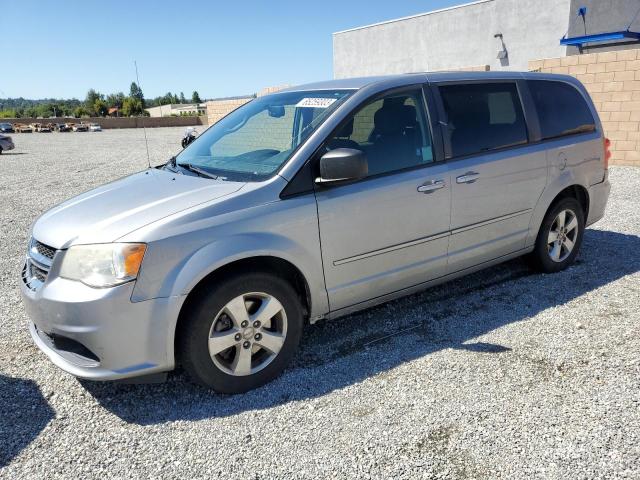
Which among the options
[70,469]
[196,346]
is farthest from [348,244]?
[70,469]

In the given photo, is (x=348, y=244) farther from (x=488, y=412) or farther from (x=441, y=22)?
(x=441, y=22)

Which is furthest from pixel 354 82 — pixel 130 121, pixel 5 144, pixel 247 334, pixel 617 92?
pixel 130 121

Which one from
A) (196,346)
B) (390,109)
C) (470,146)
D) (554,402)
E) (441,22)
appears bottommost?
(554,402)

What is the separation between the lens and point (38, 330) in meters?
3.15

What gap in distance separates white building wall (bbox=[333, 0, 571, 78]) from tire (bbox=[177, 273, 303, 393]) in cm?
2107

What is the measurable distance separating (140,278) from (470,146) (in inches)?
103

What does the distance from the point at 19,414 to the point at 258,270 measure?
5.29 ft

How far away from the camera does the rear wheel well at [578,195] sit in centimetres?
475

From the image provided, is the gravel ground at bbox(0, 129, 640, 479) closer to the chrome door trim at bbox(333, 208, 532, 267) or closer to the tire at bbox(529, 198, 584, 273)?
the tire at bbox(529, 198, 584, 273)

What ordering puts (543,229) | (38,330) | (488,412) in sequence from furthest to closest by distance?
(543,229) < (38,330) < (488,412)

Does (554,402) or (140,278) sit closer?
(140,278)

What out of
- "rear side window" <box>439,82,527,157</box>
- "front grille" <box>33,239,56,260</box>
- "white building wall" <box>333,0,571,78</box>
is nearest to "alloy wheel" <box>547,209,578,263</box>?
"rear side window" <box>439,82,527,157</box>

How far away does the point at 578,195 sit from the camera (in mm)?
4941

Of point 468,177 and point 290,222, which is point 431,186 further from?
point 290,222
